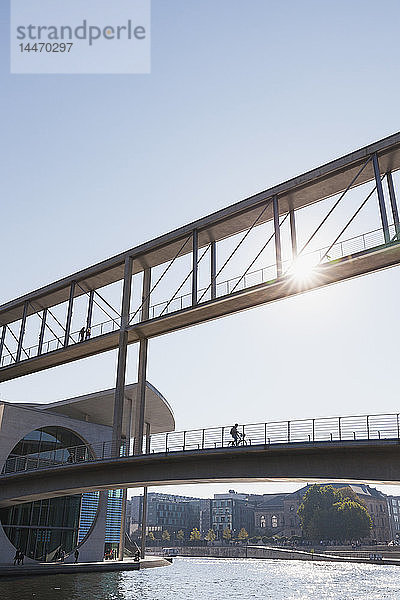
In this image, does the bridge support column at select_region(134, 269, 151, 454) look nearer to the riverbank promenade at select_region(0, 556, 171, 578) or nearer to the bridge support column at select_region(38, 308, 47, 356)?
the bridge support column at select_region(38, 308, 47, 356)

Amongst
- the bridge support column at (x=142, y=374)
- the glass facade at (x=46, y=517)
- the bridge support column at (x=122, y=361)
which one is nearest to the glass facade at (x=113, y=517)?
the glass facade at (x=46, y=517)

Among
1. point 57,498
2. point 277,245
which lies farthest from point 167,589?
point 277,245

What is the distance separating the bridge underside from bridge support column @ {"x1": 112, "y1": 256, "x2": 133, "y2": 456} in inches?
87.1

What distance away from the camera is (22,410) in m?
40.3

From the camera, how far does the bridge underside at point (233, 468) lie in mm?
21359

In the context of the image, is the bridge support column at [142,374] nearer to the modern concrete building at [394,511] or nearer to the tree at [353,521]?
the tree at [353,521]

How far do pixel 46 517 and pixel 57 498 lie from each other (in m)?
1.52

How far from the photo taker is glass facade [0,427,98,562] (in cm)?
3853

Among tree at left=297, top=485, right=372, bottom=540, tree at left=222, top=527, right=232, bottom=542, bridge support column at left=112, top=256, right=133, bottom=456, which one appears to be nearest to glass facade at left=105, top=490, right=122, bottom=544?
bridge support column at left=112, top=256, right=133, bottom=456

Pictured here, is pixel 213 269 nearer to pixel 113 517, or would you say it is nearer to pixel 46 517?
pixel 46 517

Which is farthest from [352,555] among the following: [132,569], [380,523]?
[380,523]

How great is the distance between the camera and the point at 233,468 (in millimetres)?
24797

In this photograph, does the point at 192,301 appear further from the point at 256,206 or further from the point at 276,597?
the point at 276,597

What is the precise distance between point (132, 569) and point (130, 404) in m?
12.6
